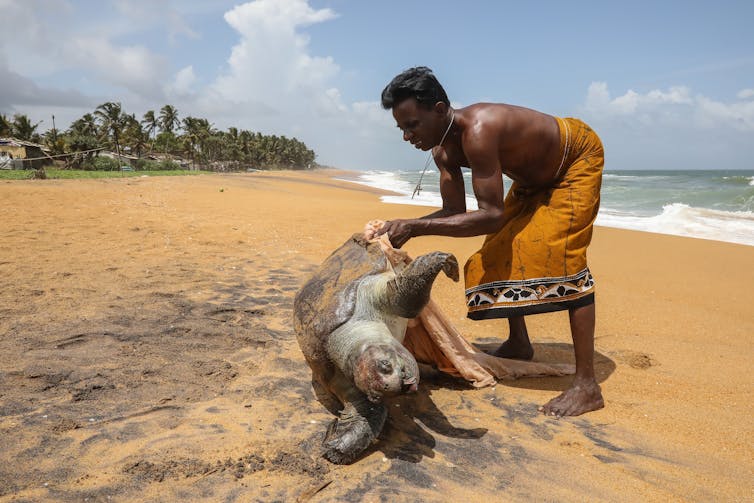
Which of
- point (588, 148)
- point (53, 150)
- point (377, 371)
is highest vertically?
point (53, 150)

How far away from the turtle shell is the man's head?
754 mm

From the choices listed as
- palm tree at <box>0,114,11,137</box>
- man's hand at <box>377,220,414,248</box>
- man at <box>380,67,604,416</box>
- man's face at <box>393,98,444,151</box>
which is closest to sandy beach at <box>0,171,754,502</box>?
man at <box>380,67,604,416</box>

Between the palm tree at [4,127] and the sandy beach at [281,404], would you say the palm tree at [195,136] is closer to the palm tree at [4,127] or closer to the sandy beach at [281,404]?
the palm tree at [4,127]

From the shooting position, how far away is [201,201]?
13.8 meters

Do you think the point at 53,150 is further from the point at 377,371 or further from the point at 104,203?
the point at 377,371

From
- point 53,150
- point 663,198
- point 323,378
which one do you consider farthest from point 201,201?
point 53,150

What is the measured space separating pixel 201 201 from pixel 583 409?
1292cm

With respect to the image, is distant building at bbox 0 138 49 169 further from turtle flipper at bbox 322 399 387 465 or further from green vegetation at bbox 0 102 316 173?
turtle flipper at bbox 322 399 387 465

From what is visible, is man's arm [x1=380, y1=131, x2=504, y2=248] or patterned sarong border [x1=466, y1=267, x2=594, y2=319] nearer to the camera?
man's arm [x1=380, y1=131, x2=504, y2=248]

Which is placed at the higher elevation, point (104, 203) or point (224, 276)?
point (104, 203)

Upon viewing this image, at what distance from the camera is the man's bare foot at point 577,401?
2.83 metres

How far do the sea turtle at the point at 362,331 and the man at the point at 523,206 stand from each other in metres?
0.42

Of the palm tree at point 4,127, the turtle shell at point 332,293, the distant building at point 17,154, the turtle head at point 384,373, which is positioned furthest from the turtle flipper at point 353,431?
the palm tree at point 4,127

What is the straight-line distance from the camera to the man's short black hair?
273 centimetres
